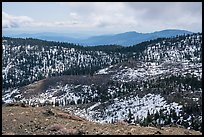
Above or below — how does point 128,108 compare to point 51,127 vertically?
below

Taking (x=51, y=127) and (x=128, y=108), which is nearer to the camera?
(x=51, y=127)

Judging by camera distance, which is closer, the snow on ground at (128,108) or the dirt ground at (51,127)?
the dirt ground at (51,127)

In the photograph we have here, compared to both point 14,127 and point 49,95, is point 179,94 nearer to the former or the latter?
point 49,95

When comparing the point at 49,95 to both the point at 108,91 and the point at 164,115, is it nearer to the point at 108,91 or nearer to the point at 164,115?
the point at 108,91

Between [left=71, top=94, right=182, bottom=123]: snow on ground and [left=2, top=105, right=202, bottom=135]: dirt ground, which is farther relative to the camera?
[left=71, top=94, right=182, bottom=123]: snow on ground

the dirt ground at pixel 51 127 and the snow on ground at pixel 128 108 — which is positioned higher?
the dirt ground at pixel 51 127

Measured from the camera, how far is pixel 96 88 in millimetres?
180500

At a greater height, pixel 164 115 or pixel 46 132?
pixel 46 132

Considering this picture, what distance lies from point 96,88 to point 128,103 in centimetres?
5454

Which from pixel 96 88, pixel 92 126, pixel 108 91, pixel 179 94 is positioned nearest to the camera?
pixel 92 126

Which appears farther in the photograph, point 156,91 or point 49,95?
point 49,95

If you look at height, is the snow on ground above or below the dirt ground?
below

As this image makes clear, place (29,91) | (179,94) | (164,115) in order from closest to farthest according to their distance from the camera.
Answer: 1. (164,115)
2. (179,94)
3. (29,91)

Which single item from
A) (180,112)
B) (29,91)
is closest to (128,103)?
(180,112)
